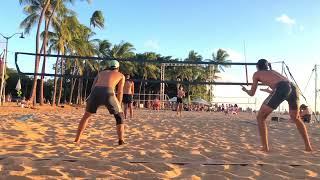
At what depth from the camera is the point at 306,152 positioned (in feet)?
22.7

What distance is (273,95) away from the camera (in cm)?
673

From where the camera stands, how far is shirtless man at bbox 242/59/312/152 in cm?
668

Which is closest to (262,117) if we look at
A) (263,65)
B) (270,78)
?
(270,78)

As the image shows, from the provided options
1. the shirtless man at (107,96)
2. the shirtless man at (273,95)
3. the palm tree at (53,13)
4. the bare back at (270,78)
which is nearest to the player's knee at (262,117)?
the shirtless man at (273,95)

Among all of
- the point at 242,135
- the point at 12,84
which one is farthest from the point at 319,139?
the point at 12,84

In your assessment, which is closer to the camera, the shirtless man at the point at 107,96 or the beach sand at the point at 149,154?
the beach sand at the point at 149,154

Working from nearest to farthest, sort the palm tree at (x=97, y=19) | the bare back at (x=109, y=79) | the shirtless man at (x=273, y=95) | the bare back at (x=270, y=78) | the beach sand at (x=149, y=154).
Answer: the beach sand at (x=149, y=154) → the shirtless man at (x=273, y=95) → the bare back at (x=270, y=78) → the bare back at (x=109, y=79) → the palm tree at (x=97, y=19)

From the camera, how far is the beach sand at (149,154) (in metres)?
4.84

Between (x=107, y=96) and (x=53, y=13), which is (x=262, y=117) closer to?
(x=107, y=96)

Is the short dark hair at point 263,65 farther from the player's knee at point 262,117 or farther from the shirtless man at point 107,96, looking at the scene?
the shirtless man at point 107,96

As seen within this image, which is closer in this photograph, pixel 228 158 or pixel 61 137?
pixel 228 158

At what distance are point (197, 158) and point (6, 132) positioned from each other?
382 cm

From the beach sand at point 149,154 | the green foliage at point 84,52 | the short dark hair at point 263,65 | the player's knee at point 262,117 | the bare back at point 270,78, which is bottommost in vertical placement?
the beach sand at point 149,154

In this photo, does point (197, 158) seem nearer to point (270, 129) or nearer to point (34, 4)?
point (270, 129)
